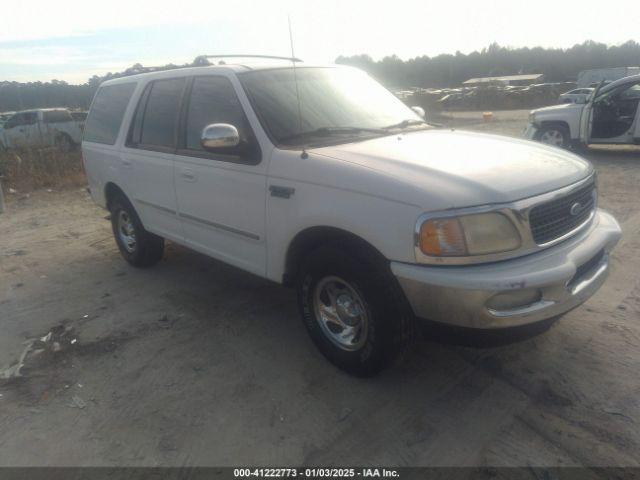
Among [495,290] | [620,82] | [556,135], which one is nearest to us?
[495,290]

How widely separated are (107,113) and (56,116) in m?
13.2

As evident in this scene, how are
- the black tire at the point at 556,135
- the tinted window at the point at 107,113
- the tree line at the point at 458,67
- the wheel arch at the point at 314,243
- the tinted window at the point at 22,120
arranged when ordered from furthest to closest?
the tree line at the point at 458,67
the tinted window at the point at 22,120
the black tire at the point at 556,135
the tinted window at the point at 107,113
the wheel arch at the point at 314,243

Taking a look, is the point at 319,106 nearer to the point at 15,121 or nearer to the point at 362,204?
the point at 362,204

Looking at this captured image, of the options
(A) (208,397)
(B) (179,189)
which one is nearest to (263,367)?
(A) (208,397)

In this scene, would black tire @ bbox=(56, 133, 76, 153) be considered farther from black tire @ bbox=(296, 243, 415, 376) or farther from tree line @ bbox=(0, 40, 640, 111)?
tree line @ bbox=(0, 40, 640, 111)

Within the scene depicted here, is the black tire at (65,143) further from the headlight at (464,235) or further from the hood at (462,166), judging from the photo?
the headlight at (464,235)

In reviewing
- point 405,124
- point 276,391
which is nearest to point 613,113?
point 405,124

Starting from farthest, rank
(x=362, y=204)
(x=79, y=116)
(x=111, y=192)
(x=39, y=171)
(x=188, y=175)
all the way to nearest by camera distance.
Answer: (x=79, y=116)
(x=39, y=171)
(x=111, y=192)
(x=188, y=175)
(x=362, y=204)

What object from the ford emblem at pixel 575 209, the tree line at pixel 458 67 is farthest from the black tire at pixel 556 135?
the tree line at pixel 458 67

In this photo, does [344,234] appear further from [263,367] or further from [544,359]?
[544,359]

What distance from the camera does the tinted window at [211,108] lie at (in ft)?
11.9

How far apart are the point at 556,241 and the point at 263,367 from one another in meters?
1.97

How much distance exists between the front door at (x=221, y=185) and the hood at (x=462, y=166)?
0.55m

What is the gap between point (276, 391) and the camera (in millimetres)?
3121
